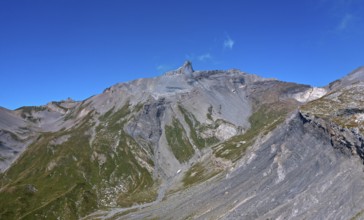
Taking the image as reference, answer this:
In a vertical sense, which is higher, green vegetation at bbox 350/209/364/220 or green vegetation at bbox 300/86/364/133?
green vegetation at bbox 300/86/364/133

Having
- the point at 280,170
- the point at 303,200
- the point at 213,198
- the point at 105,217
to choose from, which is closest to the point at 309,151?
the point at 280,170

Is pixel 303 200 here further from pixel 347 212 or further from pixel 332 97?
pixel 332 97

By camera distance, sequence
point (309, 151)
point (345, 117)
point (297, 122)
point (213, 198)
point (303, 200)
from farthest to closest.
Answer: point (213, 198)
point (297, 122)
point (309, 151)
point (345, 117)
point (303, 200)

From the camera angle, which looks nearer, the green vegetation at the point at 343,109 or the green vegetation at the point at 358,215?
the green vegetation at the point at 358,215

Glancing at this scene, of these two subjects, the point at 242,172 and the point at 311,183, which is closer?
the point at 311,183

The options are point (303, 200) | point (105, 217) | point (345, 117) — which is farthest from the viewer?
point (105, 217)

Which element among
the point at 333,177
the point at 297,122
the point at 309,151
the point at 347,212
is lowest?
the point at 347,212

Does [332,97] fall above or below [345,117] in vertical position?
above

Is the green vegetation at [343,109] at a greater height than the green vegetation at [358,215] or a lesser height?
greater

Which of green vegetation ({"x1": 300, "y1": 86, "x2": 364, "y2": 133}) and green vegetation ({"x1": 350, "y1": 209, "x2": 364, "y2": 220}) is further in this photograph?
green vegetation ({"x1": 300, "y1": 86, "x2": 364, "y2": 133})

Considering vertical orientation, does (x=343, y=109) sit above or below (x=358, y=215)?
above

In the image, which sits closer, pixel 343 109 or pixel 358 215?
pixel 358 215
